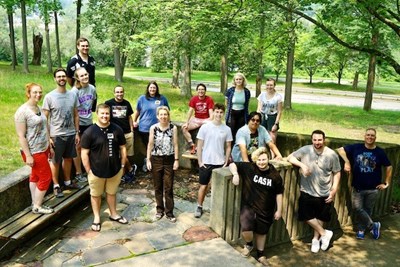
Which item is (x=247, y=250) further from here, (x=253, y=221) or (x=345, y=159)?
(x=345, y=159)

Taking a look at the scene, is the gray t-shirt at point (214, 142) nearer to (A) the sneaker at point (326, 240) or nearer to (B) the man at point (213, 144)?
(B) the man at point (213, 144)

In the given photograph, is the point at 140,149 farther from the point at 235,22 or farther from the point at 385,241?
the point at 235,22

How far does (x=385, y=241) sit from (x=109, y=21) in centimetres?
2037

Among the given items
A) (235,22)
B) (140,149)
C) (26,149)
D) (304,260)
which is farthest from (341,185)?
(235,22)

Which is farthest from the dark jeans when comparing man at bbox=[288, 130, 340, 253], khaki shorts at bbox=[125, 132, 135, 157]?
man at bbox=[288, 130, 340, 253]

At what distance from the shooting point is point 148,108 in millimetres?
6797

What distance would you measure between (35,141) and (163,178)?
5.61 feet

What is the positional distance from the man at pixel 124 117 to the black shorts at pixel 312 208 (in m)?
2.97

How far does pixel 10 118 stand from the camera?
32.1 ft

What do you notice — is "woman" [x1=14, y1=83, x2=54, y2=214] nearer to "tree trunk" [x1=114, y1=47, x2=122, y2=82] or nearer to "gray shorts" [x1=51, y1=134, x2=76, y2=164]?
"gray shorts" [x1=51, y1=134, x2=76, y2=164]

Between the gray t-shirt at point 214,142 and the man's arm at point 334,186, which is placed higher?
the gray t-shirt at point 214,142

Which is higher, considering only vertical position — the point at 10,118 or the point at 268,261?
the point at 10,118

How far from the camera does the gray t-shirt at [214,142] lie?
18.1 ft

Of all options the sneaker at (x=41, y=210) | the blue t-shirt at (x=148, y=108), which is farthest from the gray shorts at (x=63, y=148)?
the blue t-shirt at (x=148, y=108)
